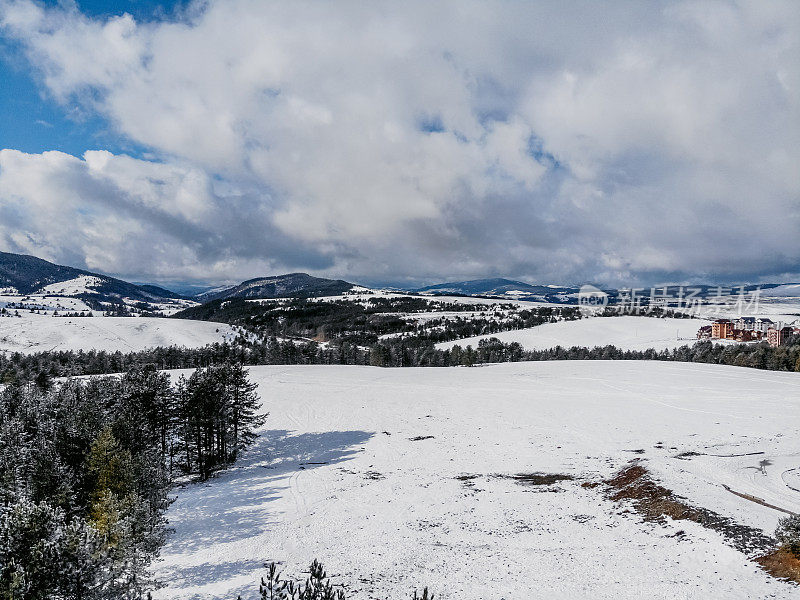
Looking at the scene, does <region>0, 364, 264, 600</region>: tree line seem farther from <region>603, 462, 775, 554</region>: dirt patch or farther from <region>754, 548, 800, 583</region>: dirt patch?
<region>603, 462, 775, 554</region>: dirt patch

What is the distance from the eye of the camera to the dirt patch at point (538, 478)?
29852mm

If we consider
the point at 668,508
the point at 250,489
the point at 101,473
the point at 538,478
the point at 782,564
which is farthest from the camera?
the point at 250,489

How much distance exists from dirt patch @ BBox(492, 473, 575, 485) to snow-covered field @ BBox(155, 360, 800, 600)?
722 millimetres

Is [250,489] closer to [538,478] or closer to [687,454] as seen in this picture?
[538,478]

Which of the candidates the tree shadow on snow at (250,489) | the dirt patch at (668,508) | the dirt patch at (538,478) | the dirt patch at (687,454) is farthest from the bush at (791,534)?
the tree shadow on snow at (250,489)

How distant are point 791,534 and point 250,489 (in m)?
33.9

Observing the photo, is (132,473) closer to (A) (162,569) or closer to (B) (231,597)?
(A) (162,569)

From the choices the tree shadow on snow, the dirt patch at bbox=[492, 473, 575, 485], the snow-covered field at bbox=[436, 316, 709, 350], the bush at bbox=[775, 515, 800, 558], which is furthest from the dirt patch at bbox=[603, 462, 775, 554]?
the snow-covered field at bbox=[436, 316, 709, 350]

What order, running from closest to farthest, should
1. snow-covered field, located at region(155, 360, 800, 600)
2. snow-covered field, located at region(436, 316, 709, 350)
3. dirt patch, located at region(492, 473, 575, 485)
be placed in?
1. snow-covered field, located at region(155, 360, 800, 600)
2. dirt patch, located at region(492, 473, 575, 485)
3. snow-covered field, located at region(436, 316, 709, 350)

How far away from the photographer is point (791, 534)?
1638cm

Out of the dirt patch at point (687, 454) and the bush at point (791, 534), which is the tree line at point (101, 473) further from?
the dirt patch at point (687, 454)

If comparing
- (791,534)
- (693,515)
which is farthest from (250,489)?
(791,534)

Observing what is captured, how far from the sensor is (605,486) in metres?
27.8

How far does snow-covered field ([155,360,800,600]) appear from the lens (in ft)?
58.2
